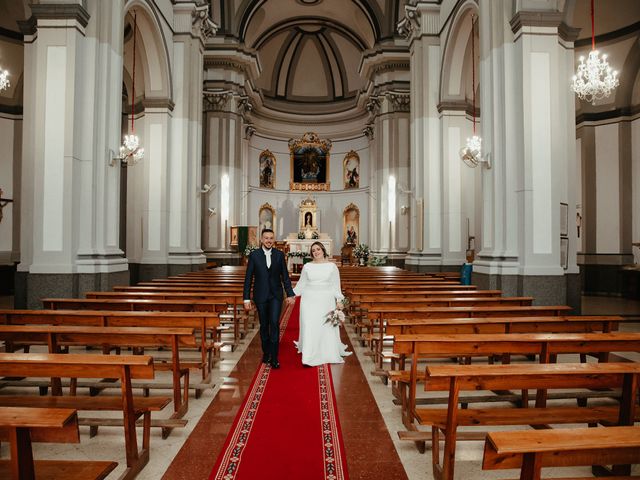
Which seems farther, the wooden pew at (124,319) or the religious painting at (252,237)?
the religious painting at (252,237)

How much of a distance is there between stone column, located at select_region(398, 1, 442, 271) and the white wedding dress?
8340 mm

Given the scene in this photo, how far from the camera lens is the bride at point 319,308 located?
5.72 m

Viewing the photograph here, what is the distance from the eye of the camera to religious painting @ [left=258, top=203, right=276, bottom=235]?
27.2 m

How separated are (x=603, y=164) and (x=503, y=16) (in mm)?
7766

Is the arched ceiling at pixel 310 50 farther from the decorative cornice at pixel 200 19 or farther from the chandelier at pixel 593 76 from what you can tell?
the chandelier at pixel 593 76

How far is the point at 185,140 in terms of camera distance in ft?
45.2

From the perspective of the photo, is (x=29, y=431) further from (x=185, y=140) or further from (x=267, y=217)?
(x=267, y=217)

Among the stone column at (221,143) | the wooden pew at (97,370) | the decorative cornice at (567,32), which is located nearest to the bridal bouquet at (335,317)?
the wooden pew at (97,370)

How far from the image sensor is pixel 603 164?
46.6 ft

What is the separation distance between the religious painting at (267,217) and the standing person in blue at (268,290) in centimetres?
2165

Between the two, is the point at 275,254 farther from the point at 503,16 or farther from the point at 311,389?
the point at 503,16

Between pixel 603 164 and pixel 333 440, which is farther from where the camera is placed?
pixel 603 164

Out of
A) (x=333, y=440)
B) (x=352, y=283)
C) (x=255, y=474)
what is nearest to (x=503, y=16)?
(x=352, y=283)

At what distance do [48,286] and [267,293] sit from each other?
4.64 metres
